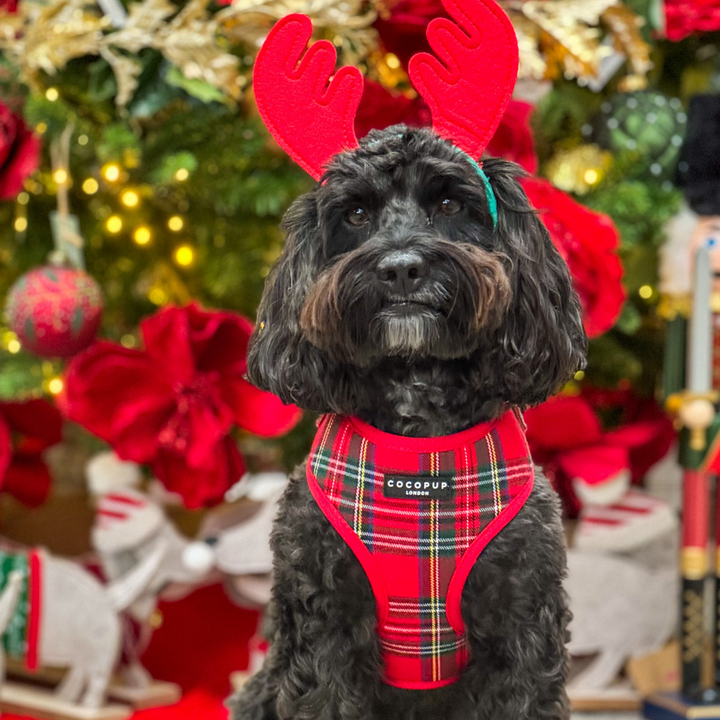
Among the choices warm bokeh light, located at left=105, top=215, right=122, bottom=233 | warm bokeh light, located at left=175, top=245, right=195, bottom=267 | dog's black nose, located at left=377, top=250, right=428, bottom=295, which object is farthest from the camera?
warm bokeh light, located at left=175, top=245, right=195, bottom=267

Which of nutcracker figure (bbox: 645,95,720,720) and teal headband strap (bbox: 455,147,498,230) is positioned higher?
teal headband strap (bbox: 455,147,498,230)

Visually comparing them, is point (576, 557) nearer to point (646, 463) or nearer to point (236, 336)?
point (646, 463)

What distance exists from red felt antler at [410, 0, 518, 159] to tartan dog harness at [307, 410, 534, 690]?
35 cm

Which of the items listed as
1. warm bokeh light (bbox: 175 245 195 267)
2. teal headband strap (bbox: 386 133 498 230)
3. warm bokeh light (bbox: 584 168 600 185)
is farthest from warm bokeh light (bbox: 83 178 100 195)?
teal headband strap (bbox: 386 133 498 230)

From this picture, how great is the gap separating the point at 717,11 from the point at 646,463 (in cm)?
90

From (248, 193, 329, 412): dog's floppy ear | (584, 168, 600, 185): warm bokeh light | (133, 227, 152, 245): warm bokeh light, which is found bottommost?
(248, 193, 329, 412): dog's floppy ear

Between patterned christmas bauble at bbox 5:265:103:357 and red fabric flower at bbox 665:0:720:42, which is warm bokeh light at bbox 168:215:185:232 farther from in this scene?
red fabric flower at bbox 665:0:720:42

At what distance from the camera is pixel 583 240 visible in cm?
137

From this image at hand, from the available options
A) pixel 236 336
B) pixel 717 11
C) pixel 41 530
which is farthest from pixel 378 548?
pixel 41 530

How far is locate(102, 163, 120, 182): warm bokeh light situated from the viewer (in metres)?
1.66

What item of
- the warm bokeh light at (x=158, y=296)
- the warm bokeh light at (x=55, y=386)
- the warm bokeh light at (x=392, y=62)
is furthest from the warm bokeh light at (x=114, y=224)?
the warm bokeh light at (x=392, y=62)

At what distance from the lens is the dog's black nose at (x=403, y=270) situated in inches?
35.9

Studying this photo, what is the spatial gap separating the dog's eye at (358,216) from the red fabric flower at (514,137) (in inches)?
17.8

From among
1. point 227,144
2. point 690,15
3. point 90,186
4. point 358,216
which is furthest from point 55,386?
point 690,15
